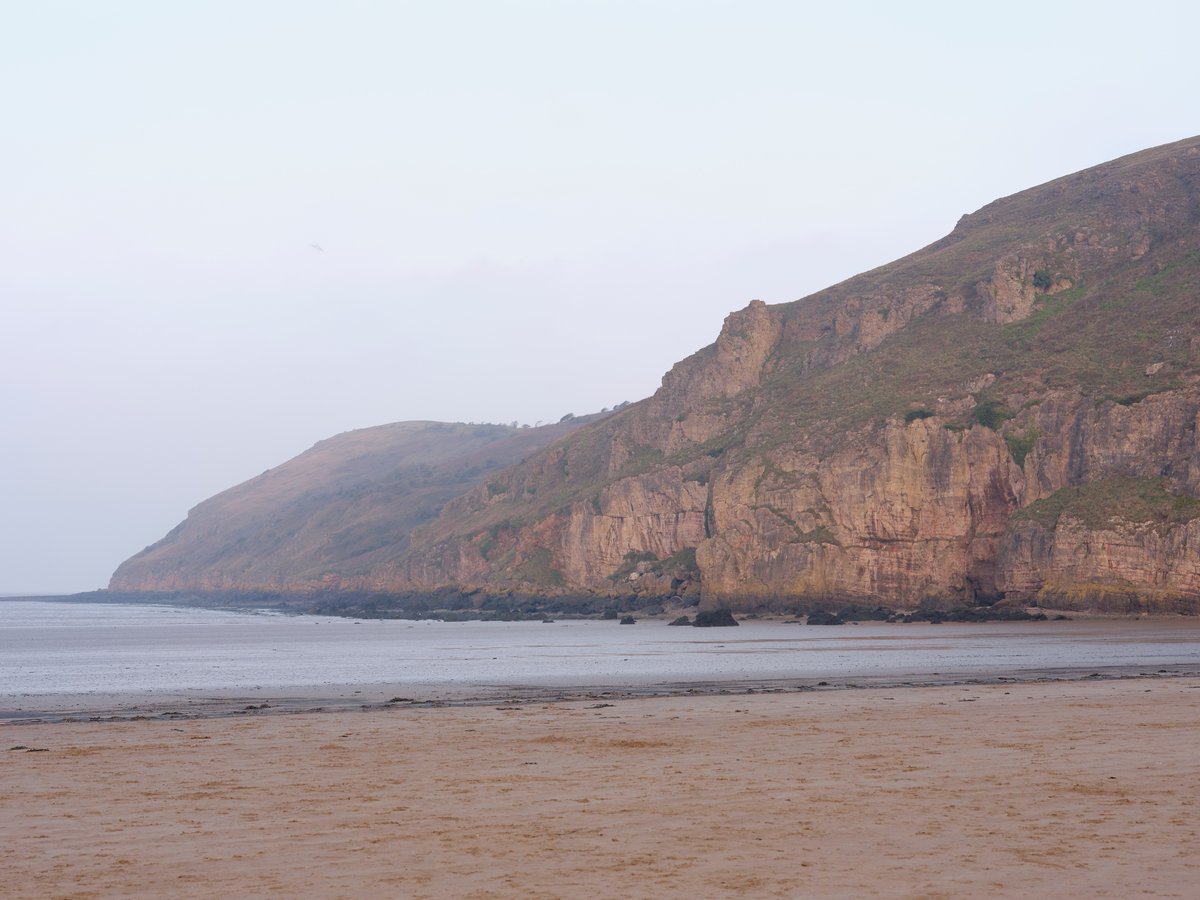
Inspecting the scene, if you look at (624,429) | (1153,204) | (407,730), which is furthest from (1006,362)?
(407,730)

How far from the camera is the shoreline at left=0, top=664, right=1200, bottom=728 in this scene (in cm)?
2784

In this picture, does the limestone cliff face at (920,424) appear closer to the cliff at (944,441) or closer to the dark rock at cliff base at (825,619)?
the cliff at (944,441)

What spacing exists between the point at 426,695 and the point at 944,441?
6202cm

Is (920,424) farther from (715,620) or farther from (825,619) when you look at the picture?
(715,620)

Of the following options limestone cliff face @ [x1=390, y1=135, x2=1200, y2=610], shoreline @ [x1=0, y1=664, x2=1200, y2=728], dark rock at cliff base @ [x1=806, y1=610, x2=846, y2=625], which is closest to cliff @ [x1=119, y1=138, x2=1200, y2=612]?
limestone cliff face @ [x1=390, y1=135, x2=1200, y2=610]

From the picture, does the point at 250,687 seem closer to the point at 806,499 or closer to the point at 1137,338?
the point at 806,499

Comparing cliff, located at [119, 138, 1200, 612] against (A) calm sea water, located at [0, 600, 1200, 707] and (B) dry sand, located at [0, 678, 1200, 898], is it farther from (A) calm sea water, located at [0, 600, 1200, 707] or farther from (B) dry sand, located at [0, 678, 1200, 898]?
(B) dry sand, located at [0, 678, 1200, 898]

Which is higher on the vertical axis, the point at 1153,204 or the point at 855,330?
the point at 1153,204

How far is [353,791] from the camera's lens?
15.8 metres

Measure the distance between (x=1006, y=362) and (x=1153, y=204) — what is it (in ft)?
90.6

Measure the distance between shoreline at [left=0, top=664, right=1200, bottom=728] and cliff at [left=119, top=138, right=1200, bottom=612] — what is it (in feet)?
128

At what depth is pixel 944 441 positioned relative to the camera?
284 feet

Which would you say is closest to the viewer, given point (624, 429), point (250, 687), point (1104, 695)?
point (1104, 695)

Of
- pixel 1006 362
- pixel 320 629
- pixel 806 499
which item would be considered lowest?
pixel 320 629
